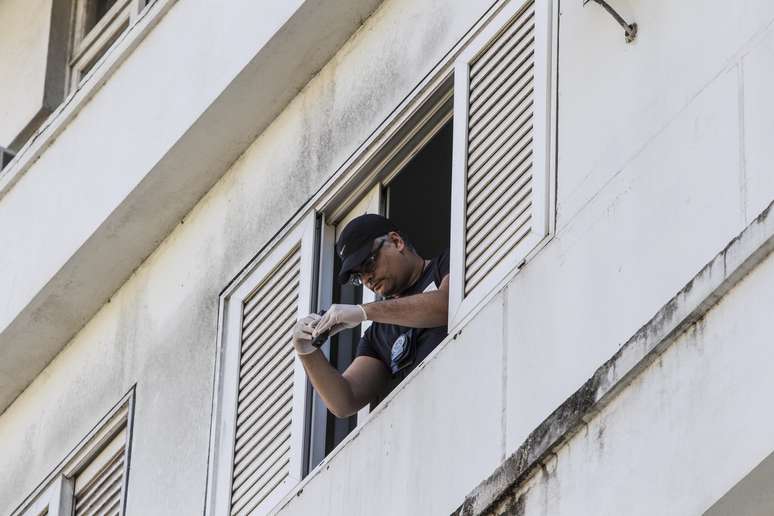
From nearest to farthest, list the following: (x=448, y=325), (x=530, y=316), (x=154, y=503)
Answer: (x=530, y=316) → (x=448, y=325) → (x=154, y=503)

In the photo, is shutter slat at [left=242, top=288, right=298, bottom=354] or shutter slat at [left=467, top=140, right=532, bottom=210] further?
shutter slat at [left=242, top=288, right=298, bottom=354]

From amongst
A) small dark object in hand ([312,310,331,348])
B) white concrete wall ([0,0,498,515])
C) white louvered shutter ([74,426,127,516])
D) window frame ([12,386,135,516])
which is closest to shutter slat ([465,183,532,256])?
small dark object in hand ([312,310,331,348])

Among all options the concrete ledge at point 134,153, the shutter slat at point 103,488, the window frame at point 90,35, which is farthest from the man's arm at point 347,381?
the window frame at point 90,35

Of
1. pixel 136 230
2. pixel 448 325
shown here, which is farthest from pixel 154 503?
pixel 448 325

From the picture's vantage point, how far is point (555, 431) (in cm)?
1120

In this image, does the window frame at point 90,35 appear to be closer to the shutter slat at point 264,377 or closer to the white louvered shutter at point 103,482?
the white louvered shutter at point 103,482

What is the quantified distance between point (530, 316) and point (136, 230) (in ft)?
A: 13.9

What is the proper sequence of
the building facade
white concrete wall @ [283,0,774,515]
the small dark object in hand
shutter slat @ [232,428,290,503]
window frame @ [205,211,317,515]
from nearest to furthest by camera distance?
the building facade < white concrete wall @ [283,0,774,515] < the small dark object in hand < window frame @ [205,211,317,515] < shutter slat @ [232,428,290,503]

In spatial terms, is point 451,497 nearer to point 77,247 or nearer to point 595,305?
point 595,305

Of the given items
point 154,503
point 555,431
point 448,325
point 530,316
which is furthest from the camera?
point 154,503

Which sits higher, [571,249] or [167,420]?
[167,420]

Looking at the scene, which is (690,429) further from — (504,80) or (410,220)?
(410,220)

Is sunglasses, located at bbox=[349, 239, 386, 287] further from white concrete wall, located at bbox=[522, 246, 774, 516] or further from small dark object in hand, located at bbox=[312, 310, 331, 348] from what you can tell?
white concrete wall, located at bbox=[522, 246, 774, 516]

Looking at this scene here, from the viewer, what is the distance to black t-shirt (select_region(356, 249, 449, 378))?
13.0 metres
